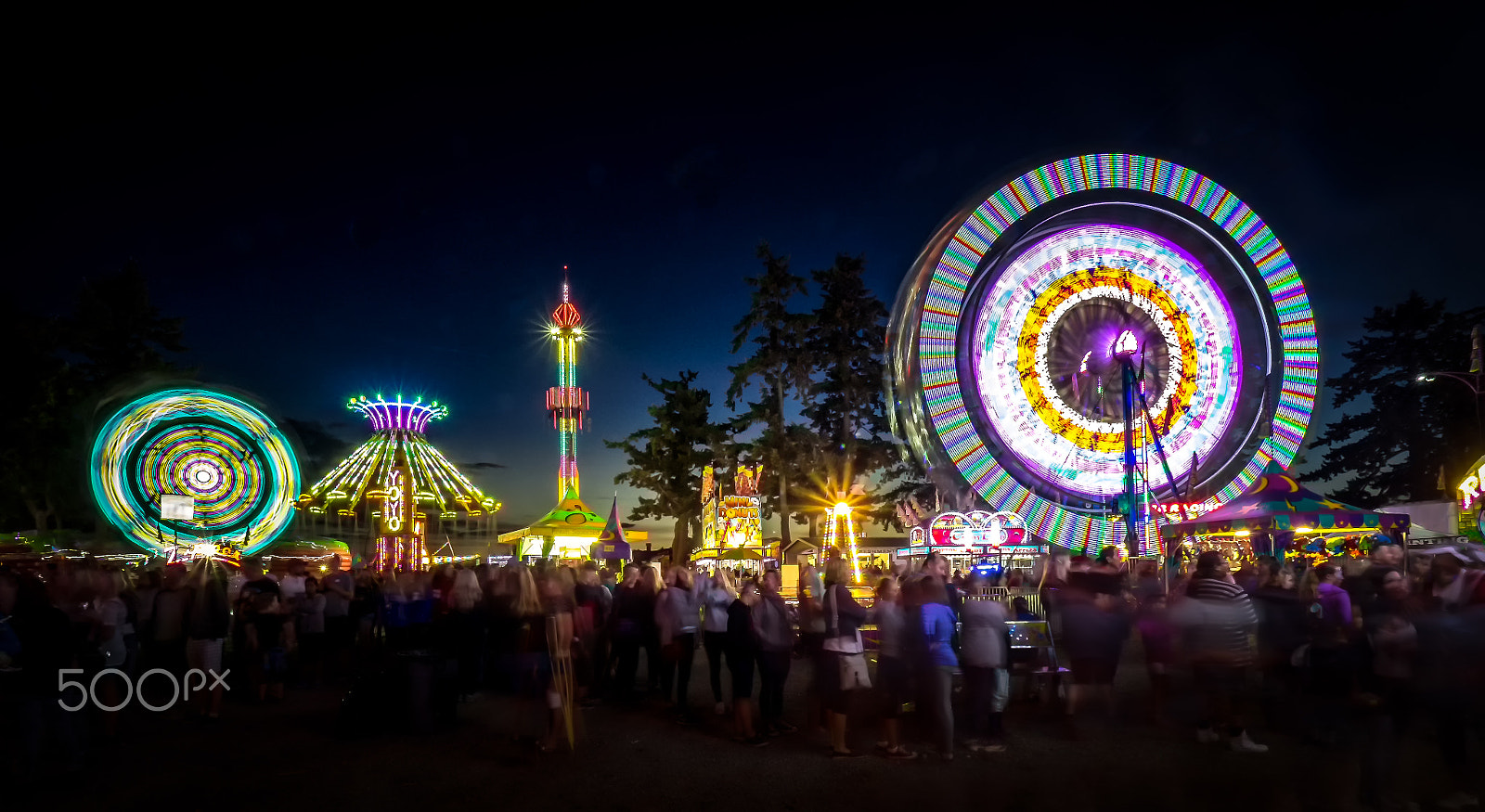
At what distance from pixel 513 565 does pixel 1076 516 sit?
21.5 meters

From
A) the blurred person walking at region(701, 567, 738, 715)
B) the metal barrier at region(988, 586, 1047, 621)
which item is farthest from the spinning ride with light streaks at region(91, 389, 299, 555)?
the metal barrier at region(988, 586, 1047, 621)

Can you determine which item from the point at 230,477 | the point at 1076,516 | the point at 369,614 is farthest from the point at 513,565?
the point at 230,477

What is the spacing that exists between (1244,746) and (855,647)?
132 inches

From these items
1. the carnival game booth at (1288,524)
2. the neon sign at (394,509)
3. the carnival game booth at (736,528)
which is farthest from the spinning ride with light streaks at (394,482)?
the carnival game booth at (1288,524)

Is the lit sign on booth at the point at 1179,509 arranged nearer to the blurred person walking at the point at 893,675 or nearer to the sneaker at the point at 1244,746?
the sneaker at the point at 1244,746

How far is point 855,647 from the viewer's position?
344 inches

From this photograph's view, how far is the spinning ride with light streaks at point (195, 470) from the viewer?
3027 cm

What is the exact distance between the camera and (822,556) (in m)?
23.4

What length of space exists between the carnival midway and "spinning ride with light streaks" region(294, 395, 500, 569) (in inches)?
235

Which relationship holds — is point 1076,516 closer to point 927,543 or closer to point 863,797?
point 927,543

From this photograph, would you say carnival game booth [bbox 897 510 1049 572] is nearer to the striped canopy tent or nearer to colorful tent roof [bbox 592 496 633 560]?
the striped canopy tent

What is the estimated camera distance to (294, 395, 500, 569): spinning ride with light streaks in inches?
1587

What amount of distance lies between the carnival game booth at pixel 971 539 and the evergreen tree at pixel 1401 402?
37763 mm

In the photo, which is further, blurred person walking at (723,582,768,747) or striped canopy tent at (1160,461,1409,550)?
striped canopy tent at (1160,461,1409,550)
